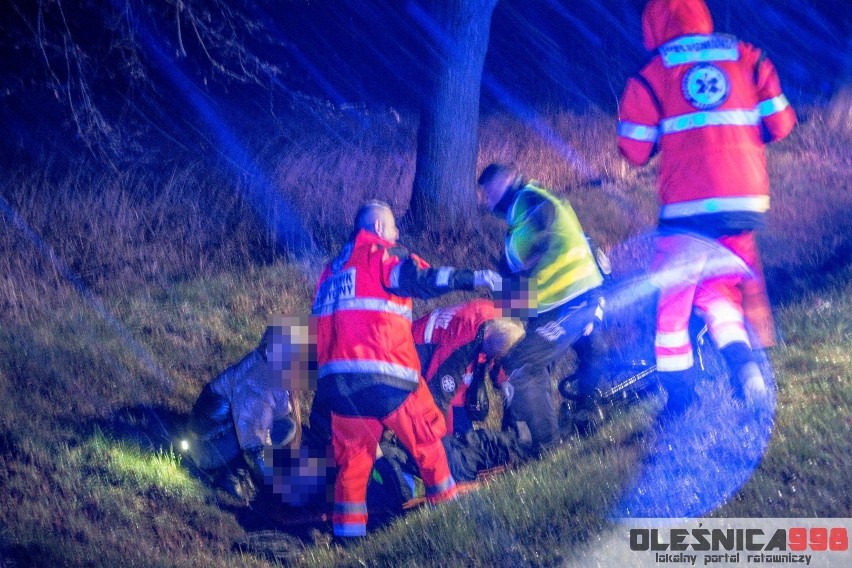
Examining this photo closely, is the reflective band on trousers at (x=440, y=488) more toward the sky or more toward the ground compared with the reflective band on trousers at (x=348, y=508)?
more toward the sky

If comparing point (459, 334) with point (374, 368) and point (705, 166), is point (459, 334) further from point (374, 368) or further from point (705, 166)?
point (705, 166)

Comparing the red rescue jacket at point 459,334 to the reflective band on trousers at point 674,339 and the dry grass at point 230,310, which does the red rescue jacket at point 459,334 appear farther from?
the reflective band on trousers at point 674,339

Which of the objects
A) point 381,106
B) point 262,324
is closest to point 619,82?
point 381,106

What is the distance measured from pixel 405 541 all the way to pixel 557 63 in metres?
6.49

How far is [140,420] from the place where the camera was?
636 centimetres

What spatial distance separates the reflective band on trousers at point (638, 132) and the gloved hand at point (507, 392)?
144 centimetres

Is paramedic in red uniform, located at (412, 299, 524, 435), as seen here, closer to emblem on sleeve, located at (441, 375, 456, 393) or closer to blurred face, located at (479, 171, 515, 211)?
emblem on sleeve, located at (441, 375, 456, 393)

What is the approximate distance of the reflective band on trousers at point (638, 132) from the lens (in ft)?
15.8

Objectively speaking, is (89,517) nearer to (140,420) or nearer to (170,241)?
(140,420)

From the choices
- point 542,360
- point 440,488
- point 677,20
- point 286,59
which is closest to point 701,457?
point 542,360

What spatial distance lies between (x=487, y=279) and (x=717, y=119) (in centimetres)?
138

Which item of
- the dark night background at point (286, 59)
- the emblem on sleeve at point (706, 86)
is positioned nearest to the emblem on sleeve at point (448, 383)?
the emblem on sleeve at point (706, 86)

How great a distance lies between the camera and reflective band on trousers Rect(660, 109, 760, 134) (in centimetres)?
471

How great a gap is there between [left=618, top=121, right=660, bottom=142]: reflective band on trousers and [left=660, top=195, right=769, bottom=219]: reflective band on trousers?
0.37 m
